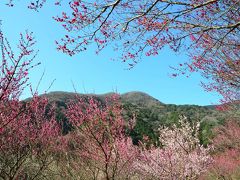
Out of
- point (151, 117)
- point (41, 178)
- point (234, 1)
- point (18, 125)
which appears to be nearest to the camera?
point (234, 1)

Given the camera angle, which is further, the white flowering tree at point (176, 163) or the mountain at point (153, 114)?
the mountain at point (153, 114)

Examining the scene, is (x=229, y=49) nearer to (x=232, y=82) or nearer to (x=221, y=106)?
(x=232, y=82)

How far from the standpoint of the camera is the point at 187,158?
497 inches

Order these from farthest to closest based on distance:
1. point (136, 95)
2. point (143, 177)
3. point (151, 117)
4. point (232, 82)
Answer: point (136, 95) < point (151, 117) < point (143, 177) < point (232, 82)

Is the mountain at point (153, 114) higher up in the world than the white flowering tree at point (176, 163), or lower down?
higher up

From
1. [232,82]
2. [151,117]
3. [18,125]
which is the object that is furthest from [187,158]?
[151,117]

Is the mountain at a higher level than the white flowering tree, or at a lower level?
higher

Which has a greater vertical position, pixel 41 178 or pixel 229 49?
pixel 229 49

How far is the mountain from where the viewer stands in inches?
646

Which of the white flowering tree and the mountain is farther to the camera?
the mountain

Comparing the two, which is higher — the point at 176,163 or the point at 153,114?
the point at 153,114

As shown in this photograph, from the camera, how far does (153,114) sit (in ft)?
263

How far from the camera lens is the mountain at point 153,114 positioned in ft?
53.8

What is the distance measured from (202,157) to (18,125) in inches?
352
